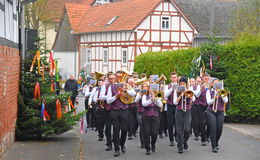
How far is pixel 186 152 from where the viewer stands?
42.3 feet

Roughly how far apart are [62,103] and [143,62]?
14.0 meters

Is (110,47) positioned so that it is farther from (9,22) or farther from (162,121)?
(9,22)

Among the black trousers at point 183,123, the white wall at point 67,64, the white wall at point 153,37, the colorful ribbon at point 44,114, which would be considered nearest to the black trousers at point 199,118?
the black trousers at point 183,123

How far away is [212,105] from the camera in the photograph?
13055 millimetres

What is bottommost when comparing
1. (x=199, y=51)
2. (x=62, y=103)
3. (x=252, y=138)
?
(x=252, y=138)

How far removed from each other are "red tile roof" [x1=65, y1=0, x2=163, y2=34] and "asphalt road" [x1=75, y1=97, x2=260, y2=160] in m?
26.7

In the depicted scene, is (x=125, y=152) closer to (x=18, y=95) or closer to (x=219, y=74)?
(x=18, y=95)

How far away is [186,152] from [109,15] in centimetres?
3508

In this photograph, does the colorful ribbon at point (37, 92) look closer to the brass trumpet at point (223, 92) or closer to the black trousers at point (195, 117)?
the black trousers at point (195, 117)

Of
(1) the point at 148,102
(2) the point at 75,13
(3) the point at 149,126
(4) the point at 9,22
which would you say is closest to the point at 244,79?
(3) the point at 149,126

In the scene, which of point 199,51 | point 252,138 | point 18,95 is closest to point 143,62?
point 199,51

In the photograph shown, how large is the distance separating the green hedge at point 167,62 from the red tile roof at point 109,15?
1341cm

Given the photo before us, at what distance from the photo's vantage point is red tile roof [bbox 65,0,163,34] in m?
42.0

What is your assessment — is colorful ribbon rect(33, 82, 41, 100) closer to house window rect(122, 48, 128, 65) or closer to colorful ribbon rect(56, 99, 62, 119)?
colorful ribbon rect(56, 99, 62, 119)
